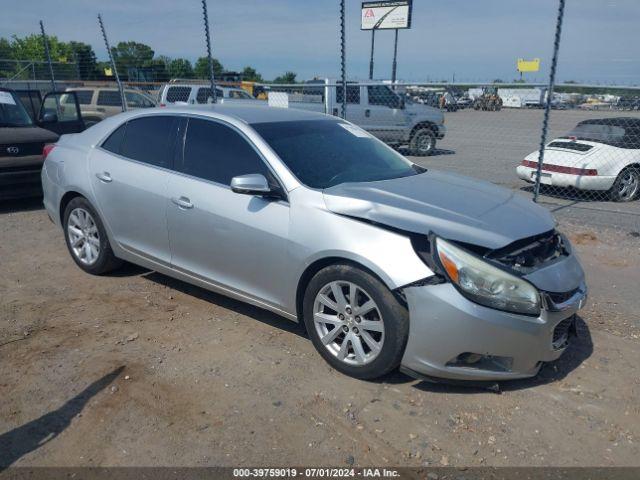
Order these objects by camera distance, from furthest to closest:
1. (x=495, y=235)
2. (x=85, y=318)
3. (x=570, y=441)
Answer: (x=85, y=318) < (x=495, y=235) < (x=570, y=441)

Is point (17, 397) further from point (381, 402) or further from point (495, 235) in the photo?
point (495, 235)

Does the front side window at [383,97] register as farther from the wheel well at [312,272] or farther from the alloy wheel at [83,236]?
the wheel well at [312,272]

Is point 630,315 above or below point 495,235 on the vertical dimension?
below

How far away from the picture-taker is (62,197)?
17.1 feet

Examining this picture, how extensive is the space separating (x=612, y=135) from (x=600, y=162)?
753 millimetres

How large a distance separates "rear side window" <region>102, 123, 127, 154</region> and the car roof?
0.32 m

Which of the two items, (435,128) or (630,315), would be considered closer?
(630,315)

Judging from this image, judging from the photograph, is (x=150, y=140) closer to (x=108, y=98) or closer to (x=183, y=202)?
(x=183, y=202)

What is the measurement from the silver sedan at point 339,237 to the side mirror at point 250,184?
0.04 feet

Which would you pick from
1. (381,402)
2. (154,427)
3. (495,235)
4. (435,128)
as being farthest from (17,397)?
(435,128)

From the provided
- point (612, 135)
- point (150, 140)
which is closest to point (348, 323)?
point (150, 140)

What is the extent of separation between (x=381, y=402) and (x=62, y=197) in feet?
12.2

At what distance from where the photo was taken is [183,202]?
13.6ft

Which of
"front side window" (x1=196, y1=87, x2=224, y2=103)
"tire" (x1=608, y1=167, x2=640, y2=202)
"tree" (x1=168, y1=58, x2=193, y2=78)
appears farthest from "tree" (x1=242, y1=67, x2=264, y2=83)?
"tire" (x1=608, y1=167, x2=640, y2=202)
